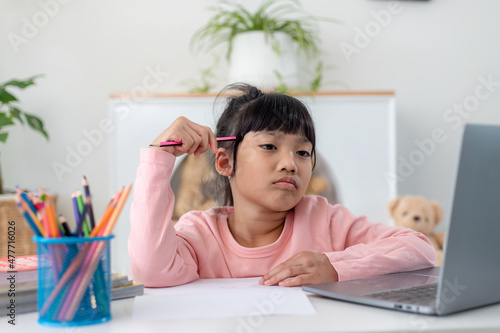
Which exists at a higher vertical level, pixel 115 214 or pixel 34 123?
pixel 115 214

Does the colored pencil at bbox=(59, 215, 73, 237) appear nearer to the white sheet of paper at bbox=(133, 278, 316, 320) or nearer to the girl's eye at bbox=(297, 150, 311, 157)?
the white sheet of paper at bbox=(133, 278, 316, 320)

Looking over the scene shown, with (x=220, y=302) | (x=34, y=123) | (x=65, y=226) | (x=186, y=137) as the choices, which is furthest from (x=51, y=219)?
(x=34, y=123)

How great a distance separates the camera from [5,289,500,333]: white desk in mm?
532

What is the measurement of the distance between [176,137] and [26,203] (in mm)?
378

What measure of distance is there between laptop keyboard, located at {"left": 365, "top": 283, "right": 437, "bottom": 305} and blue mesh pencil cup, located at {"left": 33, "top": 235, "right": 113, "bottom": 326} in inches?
13.2

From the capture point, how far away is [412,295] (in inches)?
26.0

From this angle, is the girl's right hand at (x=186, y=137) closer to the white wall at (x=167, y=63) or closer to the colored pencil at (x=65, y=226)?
the colored pencil at (x=65, y=226)

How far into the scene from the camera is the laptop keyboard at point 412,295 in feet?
2.03

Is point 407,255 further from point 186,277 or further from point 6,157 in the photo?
point 6,157

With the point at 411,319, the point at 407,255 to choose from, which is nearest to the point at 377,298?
the point at 411,319

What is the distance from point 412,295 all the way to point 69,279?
403 mm

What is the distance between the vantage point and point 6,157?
2.54 m

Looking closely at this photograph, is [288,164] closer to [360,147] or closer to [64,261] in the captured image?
[64,261]

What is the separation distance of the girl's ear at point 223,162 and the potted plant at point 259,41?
3.65 ft
